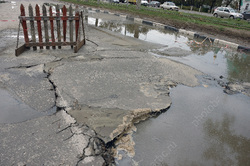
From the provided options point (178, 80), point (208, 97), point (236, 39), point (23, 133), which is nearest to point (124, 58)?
point (178, 80)

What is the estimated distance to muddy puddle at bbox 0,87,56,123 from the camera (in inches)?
125

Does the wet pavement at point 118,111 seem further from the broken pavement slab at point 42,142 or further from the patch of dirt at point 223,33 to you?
the patch of dirt at point 223,33

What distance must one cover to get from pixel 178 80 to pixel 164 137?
2.24 meters

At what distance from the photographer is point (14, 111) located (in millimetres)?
3367

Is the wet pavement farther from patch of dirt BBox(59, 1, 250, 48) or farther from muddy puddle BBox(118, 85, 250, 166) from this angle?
patch of dirt BBox(59, 1, 250, 48)

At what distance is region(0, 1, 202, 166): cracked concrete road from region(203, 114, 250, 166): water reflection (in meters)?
0.99

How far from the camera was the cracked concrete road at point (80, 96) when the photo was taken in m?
2.58

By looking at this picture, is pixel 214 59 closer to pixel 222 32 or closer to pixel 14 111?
pixel 222 32

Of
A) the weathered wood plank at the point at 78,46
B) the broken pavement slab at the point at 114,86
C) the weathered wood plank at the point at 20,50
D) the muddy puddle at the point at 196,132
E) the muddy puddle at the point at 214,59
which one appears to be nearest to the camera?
the muddy puddle at the point at 196,132

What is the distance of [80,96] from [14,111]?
1.15m

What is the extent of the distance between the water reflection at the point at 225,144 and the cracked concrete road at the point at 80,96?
3.25ft

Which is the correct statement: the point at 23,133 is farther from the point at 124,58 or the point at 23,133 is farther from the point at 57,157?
the point at 124,58

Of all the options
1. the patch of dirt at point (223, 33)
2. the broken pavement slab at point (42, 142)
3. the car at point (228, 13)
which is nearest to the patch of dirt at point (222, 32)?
the patch of dirt at point (223, 33)

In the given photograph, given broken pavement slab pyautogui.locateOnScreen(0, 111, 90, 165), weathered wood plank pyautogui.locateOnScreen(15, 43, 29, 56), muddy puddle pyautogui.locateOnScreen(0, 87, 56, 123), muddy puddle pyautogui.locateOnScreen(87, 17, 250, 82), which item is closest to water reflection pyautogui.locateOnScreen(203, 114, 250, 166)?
broken pavement slab pyautogui.locateOnScreen(0, 111, 90, 165)
